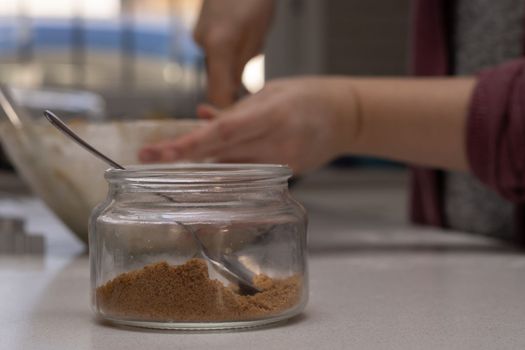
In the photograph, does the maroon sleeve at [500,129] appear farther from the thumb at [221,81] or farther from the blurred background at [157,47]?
the blurred background at [157,47]

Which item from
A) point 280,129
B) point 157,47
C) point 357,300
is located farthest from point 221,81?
point 157,47

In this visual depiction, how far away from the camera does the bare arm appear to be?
0.80 m

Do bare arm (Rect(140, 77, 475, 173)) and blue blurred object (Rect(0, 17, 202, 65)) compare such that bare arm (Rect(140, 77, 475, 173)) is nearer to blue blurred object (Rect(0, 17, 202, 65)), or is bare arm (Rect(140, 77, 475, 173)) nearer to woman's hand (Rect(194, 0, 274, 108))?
woman's hand (Rect(194, 0, 274, 108))

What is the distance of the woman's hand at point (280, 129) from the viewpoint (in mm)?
755

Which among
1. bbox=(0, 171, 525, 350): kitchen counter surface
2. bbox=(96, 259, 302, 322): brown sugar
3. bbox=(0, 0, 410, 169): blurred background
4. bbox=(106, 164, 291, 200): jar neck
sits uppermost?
bbox=(106, 164, 291, 200): jar neck

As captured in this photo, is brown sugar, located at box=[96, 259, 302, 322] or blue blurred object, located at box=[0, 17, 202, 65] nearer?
brown sugar, located at box=[96, 259, 302, 322]

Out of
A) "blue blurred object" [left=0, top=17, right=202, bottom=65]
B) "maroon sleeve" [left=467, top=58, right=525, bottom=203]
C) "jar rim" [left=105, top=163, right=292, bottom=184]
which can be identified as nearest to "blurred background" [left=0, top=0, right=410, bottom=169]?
"blue blurred object" [left=0, top=17, right=202, bottom=65]

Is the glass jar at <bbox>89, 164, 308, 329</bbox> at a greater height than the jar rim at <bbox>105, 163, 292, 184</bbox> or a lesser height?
lesser

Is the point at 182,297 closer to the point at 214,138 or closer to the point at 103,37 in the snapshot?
the point at 214,138

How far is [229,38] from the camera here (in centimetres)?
96

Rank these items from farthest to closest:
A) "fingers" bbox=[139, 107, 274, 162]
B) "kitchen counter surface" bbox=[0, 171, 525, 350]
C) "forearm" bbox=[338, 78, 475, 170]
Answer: "forearm" bbox=[338, 78, 475, 170] < "fingers" bbox=[139, 107, 274, 162] < "kitchen counter surface" bbox=[0, 171, 525, 350]

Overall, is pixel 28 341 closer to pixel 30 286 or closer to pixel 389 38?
pixel 30 286

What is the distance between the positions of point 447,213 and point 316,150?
0.36 meters

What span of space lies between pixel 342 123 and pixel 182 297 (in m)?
0.47
